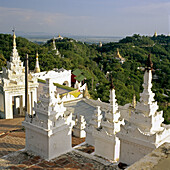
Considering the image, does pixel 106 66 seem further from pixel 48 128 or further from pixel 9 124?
pixel 48 128

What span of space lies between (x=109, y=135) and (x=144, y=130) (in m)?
2.71

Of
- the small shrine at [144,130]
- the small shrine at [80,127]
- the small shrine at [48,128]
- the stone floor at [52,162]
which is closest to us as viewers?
the small shrine at [144,130]

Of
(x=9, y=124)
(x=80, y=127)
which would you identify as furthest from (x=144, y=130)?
(x=9, y=124)

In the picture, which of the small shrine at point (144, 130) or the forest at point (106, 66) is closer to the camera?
the small shrine at point (144, 130)

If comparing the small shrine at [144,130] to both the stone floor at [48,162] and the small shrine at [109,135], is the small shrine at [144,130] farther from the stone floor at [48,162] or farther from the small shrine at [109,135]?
the small shrine at [109,135]

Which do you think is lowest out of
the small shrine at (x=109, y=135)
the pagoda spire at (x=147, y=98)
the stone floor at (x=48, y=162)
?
the stone floor at (x=48, y=162)

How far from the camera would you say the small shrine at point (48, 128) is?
13.1 m

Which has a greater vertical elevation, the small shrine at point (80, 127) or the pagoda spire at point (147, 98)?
the pagoda spire at point (147, 98)

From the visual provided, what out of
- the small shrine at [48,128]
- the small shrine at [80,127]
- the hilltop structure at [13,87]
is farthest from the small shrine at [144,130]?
the hilltop structure at [13,87]

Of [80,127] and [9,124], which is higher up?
[80,127]

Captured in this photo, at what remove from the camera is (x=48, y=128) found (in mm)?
12945

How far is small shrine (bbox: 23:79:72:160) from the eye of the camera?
13.1 metres

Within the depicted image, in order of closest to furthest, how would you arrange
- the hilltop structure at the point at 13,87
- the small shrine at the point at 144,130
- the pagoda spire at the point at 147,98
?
1. the small shrine at the point at 144,130
2. the pagoda spire at the point at 147,98
3. the hilltop structure at the point at 13,87

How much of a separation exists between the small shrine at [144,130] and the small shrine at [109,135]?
5.98 ft
